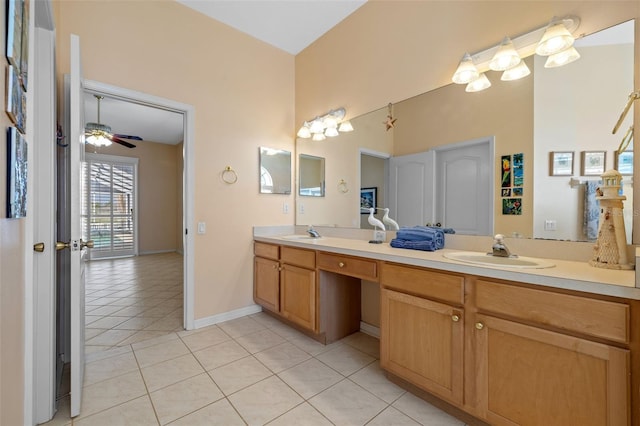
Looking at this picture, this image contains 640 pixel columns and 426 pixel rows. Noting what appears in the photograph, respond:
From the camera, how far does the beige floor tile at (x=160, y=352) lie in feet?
6.61

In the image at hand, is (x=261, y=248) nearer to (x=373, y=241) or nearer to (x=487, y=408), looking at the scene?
(x=373, y=241)

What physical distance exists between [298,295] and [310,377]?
26.7 inches

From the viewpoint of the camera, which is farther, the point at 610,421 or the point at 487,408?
the point at 487,408

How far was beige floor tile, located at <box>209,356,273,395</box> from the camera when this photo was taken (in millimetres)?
1719

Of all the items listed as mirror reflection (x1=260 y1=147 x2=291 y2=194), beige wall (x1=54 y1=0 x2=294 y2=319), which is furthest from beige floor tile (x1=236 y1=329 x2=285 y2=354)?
mirror reflection (x1=260 y1=147 x2=291 y2=194)

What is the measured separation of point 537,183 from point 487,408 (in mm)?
1213

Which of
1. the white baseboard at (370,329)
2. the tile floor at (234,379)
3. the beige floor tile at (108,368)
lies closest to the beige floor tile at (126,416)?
the tile floor at (234,379)

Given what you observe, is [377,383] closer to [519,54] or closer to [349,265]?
[349,265]

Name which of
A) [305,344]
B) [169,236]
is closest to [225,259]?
[305,344]

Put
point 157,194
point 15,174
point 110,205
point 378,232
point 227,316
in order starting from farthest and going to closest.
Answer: point 157,194 < point 110,205 < point 227,316 < point 378,232 < point 15,174

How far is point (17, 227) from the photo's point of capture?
94cm

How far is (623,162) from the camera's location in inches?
52.8

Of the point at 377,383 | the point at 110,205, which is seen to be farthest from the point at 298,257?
the point at 110,205

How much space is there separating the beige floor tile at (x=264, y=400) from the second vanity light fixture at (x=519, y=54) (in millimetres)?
2221
